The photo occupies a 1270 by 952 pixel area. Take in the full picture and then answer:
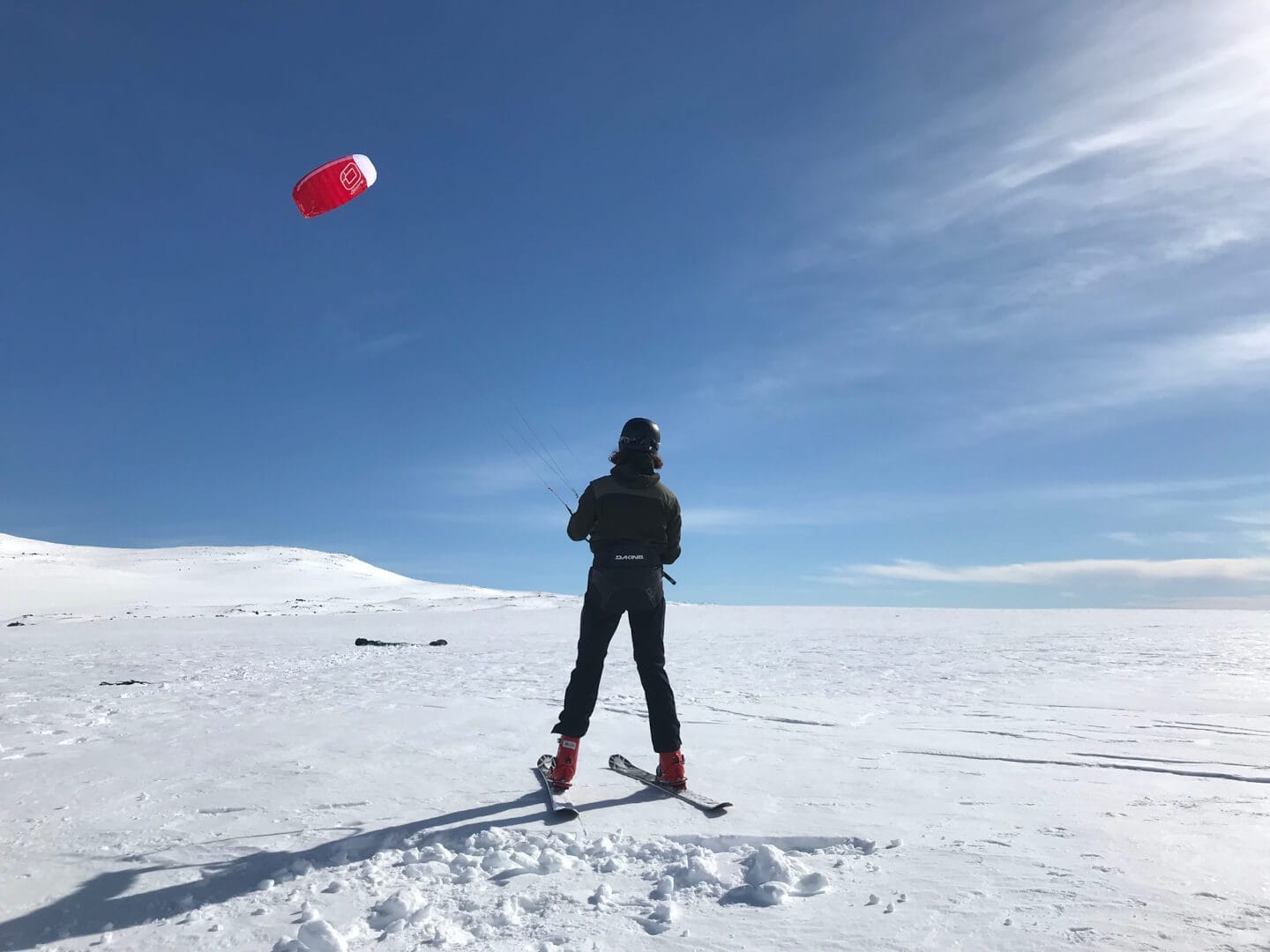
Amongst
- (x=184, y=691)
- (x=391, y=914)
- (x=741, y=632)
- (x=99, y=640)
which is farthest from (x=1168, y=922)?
(x=99, y=640)

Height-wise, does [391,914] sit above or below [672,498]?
below

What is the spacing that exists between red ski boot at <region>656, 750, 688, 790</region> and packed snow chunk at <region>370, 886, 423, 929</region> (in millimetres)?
1896

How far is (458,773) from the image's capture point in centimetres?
505

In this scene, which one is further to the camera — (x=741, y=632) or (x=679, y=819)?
(x=741, y=632)

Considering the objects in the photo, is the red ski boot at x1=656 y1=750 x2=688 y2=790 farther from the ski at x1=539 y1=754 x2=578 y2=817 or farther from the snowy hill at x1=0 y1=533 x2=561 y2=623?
the snowy hill at x1=0 y1=533 x2=561 y2=623

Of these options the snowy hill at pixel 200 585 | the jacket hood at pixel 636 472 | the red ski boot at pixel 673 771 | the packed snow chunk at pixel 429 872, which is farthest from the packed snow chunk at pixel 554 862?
the snowy hill at pixel 200 585

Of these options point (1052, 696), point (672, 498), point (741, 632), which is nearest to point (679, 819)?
point (672, 498)

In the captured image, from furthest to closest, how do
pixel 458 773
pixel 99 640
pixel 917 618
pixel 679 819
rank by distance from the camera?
Result: pixel 917 618, pixel 99 640, pixel 458 773, pixel 679 819

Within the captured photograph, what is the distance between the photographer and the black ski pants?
479 cm

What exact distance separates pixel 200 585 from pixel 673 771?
166ft

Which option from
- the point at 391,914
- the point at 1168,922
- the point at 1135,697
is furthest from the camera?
the point at 1135,697

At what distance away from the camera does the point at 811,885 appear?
10.0ft

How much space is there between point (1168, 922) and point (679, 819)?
211 centimetres

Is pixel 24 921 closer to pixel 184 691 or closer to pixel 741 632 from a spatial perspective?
pixel 184 691
